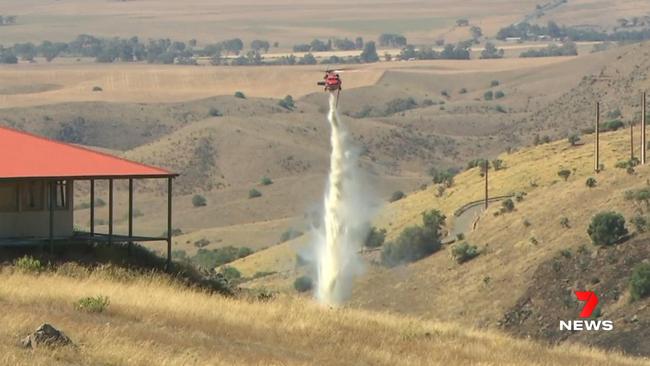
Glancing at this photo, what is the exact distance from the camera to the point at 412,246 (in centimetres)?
8300

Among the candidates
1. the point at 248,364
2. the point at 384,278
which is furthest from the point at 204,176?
the point at 248,364

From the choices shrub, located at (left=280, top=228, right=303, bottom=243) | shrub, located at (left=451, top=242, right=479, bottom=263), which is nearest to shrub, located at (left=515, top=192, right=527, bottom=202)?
shrub, located at (left=451, top=242, right=479, bottom=263)

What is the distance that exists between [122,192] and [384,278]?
71.2 m

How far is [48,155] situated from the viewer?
38750 millimetres

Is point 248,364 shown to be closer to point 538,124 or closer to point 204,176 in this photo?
A: point 204,176

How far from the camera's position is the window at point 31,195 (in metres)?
38.2

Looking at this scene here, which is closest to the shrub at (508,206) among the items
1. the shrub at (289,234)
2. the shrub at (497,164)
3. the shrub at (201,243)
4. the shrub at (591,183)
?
the shrub at (591,183)

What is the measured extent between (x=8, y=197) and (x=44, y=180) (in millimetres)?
870

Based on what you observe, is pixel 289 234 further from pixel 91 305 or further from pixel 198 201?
pixel 91 305

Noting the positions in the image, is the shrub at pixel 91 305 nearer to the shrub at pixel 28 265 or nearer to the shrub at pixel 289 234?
the shrub at pixel 28 265

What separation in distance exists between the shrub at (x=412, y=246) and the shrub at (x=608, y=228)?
12022 millimetres

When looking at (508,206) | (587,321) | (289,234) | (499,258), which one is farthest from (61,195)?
(289,234)

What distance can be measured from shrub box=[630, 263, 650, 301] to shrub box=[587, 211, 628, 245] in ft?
22.8

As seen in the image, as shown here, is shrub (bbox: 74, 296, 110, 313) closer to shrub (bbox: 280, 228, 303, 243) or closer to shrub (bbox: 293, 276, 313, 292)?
shrub (bbox: 293, 276, 313, 292)
